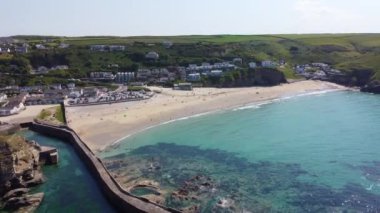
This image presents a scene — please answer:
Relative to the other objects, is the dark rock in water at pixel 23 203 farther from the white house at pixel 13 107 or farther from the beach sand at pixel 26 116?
the white house at pixel 13 107

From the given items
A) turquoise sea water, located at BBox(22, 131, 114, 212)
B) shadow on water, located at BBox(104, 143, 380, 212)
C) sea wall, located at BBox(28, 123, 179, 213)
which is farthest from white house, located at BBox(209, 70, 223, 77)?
turquoise sea water, located at BBox(22, 131, 114, 212)

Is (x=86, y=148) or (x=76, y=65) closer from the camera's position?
(x=86, y=148)

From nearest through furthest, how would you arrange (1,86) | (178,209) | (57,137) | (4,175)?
(178,209), (4,175), (57,137), (1,86)

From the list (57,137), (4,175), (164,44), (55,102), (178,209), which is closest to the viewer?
(178,209)

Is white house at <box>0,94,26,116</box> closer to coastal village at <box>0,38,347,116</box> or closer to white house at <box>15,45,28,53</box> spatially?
coastal village at <box>0,38,347,116</box>

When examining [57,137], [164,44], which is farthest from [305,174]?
[164,44]

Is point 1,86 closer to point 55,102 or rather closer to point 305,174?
point 55,102
